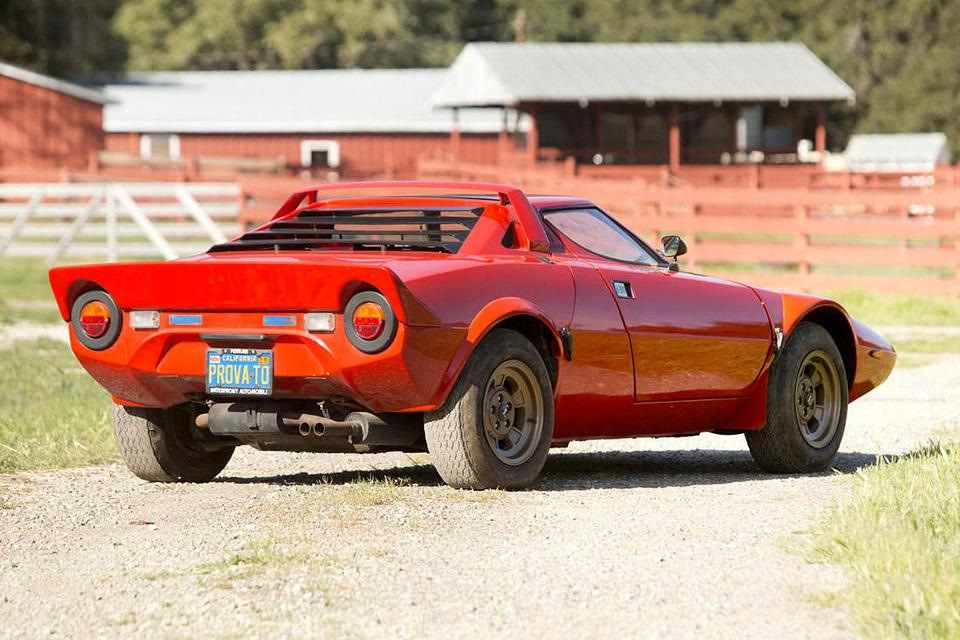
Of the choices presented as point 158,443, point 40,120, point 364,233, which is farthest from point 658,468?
point 40,120

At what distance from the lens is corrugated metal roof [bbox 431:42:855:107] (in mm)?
45375

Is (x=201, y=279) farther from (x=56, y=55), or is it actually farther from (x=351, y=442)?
(x=56, y=55)

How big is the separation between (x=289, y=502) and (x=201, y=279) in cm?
100

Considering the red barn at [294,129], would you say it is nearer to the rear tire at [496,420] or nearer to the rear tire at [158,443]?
the rear tire at [158,443]

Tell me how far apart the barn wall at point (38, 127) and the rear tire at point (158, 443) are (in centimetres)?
4200

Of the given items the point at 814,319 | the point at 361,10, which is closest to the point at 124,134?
the point at 361,10

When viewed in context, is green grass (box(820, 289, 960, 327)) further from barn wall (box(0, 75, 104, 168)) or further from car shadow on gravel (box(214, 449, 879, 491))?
barn wall (box(0, 75, 104, 168))

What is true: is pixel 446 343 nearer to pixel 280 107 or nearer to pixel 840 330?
pixel 840 330

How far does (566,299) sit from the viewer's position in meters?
8.18

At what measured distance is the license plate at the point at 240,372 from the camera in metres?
7.57

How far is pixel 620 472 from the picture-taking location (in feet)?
30.0

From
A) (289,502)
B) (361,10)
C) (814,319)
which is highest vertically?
(361,10)

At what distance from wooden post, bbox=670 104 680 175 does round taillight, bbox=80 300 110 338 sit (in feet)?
123

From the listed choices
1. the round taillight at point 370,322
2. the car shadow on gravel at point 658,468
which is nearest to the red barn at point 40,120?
the car shadow on gravel at point 658,468
